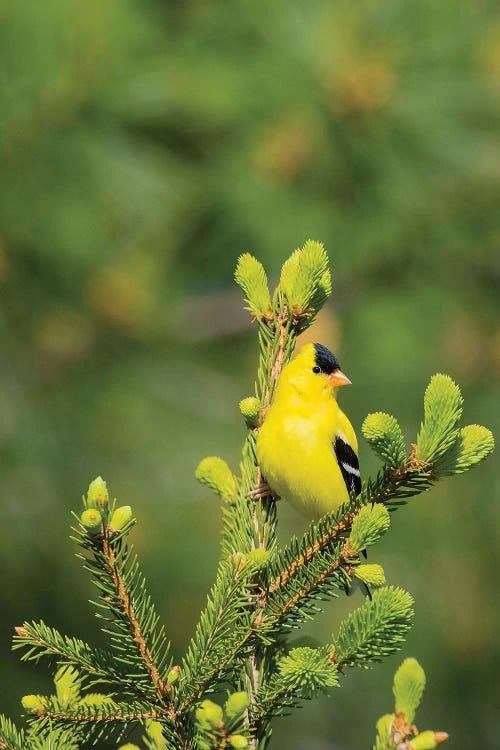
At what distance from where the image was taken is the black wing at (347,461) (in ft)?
7.05

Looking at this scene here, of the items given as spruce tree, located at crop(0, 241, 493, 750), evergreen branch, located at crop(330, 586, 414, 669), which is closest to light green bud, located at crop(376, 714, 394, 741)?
spruce tree, located at crop(0, 241, 493, 750)

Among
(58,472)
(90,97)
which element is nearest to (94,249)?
(90,97)

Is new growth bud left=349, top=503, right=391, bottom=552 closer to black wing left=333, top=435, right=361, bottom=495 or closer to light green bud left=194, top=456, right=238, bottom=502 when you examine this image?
light green bud left=194, top=456, right=238, bottom=502

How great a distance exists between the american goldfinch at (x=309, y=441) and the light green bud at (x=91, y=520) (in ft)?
1.95

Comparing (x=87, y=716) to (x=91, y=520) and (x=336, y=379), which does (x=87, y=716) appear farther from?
(x=336, y=379)

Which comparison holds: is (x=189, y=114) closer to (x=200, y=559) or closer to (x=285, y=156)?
(x=285, y=156)

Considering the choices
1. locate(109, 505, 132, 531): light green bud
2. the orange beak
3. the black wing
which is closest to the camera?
locate(109, 505, 132, 531): light green bud

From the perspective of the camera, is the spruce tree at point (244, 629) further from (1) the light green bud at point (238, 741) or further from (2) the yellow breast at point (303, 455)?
(2) the yellow breast at point (303, 455)

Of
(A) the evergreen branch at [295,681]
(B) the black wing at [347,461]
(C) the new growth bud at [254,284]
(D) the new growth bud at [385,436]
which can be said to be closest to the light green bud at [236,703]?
(A) the evergreen branch at [295,681]

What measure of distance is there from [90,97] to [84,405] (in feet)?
3.62

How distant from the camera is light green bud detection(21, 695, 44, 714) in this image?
1.13 meters

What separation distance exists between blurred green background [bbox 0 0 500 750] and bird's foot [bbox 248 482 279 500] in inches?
64.3

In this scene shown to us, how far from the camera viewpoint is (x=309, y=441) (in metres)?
2.00

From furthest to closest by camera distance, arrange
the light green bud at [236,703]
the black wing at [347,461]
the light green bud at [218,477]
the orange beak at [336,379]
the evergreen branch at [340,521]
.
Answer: the orange beak at [336,379] → the black wing at [347,461] → the light green bud at [218,477] → the evergreen branch at [340,521] → the light green bud at [236,703]
